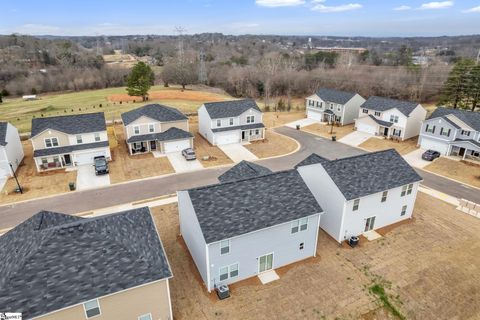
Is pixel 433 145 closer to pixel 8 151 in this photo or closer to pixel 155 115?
pixel 155 115

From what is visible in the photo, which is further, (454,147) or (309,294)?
(454,147)

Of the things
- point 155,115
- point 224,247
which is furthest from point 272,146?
point 224,247

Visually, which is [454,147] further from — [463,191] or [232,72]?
[232,72]

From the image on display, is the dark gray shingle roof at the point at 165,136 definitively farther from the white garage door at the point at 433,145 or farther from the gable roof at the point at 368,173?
the white garage door at the point at 433,145

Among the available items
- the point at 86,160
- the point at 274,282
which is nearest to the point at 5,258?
the point at 274,282

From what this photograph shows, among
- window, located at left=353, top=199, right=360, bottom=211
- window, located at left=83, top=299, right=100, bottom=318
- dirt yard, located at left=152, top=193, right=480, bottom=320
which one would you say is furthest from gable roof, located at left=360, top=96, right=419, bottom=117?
window, located at left=83, top=299, right=100, bottom=318

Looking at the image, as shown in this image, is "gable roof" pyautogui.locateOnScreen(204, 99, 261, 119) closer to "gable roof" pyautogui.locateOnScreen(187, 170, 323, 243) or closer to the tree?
"gable roof" pyautogui.locateOnScreen(187, 170, 323, 243)
